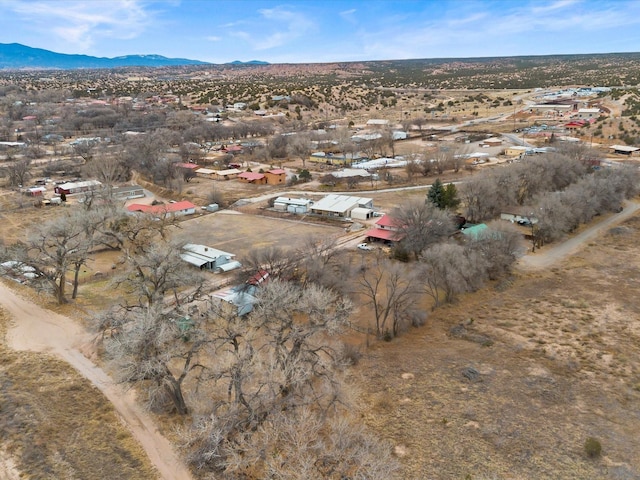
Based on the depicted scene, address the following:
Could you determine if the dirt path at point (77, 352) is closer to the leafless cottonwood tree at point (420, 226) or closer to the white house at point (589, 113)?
the leafless cottonwood tree at point (420, 226)

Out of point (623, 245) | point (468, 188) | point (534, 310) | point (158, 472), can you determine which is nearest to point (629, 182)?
point (623, 245)

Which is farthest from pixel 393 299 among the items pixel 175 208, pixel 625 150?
pixel 625 150

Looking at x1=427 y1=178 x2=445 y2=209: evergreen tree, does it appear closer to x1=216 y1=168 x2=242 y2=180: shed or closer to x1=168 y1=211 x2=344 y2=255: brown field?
x1=168 y1=211 x2=344 y2=255: brown field

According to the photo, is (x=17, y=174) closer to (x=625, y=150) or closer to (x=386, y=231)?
(x=386, y=231)

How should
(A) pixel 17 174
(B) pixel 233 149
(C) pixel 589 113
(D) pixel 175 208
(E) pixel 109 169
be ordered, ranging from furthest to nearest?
(C) pixel 589 113
(B) pixel 233 149
(A) pixel 17 174
(E) pixel 109 169
(D) pixel 175 208

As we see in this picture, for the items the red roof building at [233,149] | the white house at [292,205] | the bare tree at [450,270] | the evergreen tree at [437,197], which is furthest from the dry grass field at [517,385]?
the red roof building at [233,149]

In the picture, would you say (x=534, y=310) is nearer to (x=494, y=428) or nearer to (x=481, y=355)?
(x=481, y=355)
